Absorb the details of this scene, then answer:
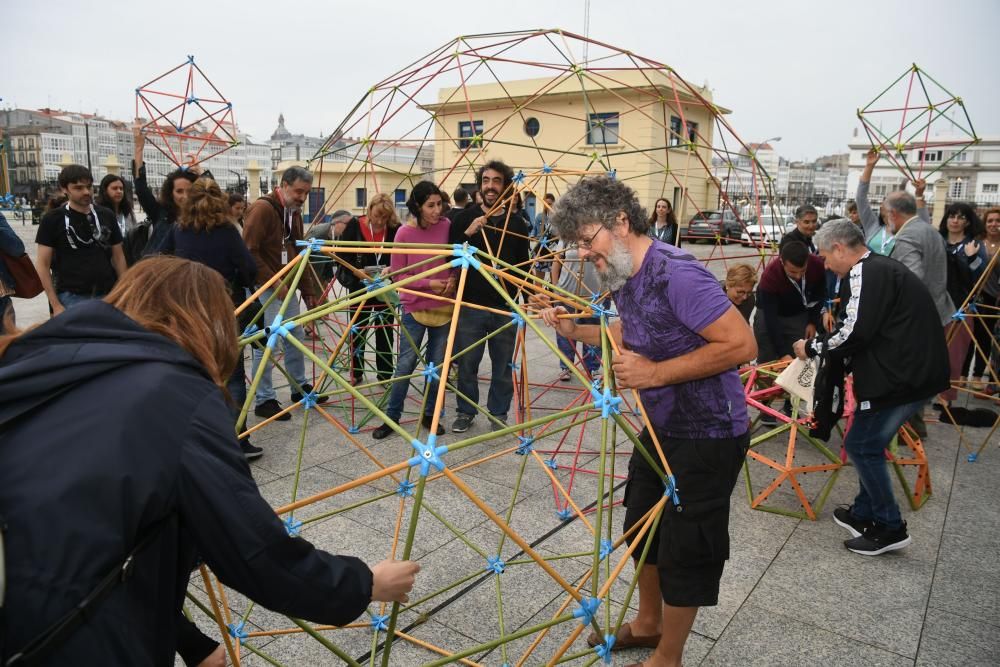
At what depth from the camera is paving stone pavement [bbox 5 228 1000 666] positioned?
269 cm

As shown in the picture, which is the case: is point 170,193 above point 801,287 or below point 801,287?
above

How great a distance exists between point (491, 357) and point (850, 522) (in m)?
2.56

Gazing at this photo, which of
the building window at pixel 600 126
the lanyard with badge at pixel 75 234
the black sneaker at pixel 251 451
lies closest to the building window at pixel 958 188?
the building window at pixel 600 126

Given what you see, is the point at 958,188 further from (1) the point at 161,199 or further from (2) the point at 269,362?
(1) the point at 161,199

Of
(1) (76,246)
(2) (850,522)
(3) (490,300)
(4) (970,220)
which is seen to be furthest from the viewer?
(4) (970,220)

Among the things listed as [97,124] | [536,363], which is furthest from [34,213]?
[97,124]

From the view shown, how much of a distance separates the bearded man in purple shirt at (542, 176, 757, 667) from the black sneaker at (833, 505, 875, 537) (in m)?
1.80

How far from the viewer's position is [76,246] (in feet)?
15.0

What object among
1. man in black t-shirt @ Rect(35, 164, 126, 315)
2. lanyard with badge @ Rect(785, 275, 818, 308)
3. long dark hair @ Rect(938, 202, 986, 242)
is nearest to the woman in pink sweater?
man in black t-shirt @ Rect(35, 164, 126, 315)

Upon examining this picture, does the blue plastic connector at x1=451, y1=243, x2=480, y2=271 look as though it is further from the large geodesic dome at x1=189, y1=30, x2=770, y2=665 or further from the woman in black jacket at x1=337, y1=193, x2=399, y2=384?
the woman in black jacket at x1=337, y1=193, x2=399, y2=384

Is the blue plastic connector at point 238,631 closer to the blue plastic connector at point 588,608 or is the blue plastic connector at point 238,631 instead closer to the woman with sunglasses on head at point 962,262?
the blue plastic connector at point 588,608

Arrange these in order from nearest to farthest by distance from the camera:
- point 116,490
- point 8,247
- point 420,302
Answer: point 116,490, point 8,247, point 420,302

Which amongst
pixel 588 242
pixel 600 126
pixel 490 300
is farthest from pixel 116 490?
pixel 600 126

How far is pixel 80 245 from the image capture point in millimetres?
4582
